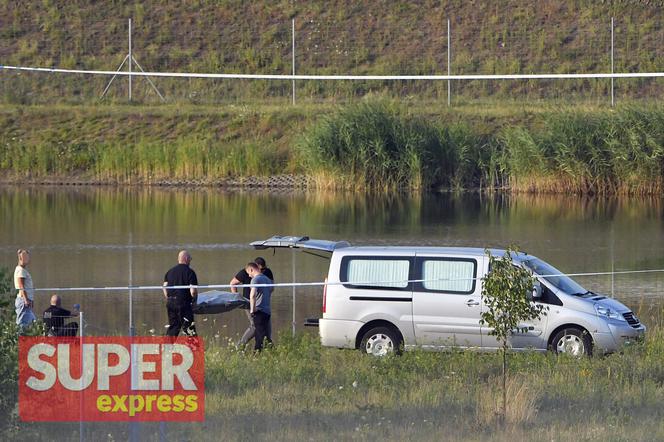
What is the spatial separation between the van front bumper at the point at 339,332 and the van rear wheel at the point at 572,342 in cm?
242

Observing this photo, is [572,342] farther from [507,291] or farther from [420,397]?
[420,397]

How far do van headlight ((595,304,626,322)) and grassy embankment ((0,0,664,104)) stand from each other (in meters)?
39.8

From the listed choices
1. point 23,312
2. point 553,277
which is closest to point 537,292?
point 553,277

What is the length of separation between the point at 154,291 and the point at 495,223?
14.7 metres

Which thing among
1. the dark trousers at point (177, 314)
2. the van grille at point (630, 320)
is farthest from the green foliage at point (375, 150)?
the van grille at point (630, 320)

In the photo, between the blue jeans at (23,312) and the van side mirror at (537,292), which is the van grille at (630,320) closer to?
the van side mirror at (537,292)

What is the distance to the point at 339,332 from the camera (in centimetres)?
1686

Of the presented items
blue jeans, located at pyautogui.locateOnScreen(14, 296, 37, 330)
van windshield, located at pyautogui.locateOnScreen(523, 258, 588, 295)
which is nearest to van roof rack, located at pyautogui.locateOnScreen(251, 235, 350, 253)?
van windshield, located at pyautogui.locateOnScreen(523, 258, 588, 295)

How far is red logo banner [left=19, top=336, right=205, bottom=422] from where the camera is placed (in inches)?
455

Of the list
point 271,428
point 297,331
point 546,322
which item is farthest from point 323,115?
point 271,428

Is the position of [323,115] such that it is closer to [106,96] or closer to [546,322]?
[106,96]

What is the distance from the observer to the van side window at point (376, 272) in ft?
55.1

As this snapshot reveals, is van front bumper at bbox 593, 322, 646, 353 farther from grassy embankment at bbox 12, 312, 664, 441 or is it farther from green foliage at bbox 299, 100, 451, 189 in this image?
green foliage at bbox 299, 100, 451, 189

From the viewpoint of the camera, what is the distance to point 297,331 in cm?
1931
